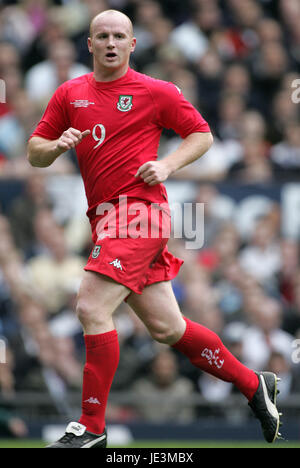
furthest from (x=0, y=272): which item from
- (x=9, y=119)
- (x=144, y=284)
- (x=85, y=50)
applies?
(x=144, y=284)

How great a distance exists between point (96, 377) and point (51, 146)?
1.34m

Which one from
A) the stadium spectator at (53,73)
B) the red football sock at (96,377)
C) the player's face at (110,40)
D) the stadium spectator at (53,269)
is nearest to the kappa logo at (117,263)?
the red football sock at (96,377)

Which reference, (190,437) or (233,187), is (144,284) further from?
(233,187)

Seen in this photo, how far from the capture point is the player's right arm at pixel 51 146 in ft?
16.1

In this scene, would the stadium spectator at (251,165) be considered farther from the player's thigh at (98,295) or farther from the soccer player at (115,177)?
the player's thigh at (98,295)

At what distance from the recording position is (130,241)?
5.08 meters

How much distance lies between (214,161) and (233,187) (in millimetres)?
910

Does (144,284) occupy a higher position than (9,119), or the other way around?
(9,119)

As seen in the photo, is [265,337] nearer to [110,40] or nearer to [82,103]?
[82,103]

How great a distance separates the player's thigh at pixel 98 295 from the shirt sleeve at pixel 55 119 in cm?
92

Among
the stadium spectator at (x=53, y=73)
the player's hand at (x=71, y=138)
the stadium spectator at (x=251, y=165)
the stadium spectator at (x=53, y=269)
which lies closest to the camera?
the player's hand at (x=71, y=138)

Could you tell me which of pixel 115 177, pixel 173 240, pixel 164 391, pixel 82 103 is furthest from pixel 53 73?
pixel 115 177

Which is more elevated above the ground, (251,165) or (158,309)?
(251,165)

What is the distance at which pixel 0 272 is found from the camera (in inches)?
376
